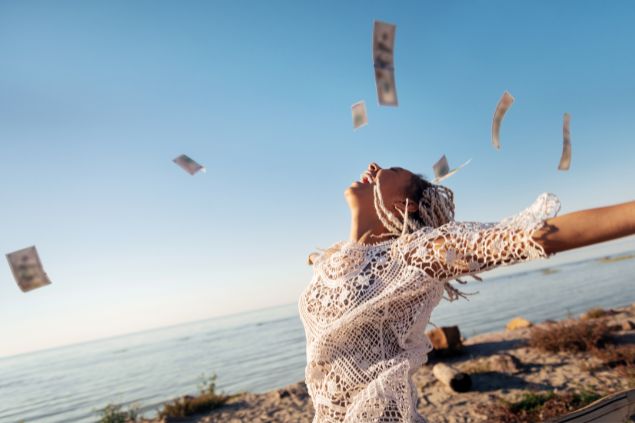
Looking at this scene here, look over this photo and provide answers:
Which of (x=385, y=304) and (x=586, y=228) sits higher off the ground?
(x=586, y=228)

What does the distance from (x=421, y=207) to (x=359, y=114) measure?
8.54 ft

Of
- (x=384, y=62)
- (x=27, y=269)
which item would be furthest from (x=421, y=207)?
(x=27, y=269)

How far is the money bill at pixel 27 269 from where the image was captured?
12.1 feet

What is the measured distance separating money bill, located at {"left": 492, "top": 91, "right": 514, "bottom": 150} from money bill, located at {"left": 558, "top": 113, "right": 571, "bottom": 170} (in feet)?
1.80

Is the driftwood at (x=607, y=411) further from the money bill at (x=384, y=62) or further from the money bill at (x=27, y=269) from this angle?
the money bill at (x=27, y=269)

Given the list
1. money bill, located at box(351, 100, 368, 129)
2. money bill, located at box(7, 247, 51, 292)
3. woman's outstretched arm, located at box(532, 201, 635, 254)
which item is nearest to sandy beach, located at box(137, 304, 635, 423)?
money bill, located at box(351, 100, 368, 129)

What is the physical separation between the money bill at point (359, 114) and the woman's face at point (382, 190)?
92.8 inches

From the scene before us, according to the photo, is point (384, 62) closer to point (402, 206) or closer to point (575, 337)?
point (402, 206)

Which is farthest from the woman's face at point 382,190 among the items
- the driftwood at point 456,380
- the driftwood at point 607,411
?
the driftwood at point 456,380

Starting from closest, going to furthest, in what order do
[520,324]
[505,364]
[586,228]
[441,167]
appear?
[586,228], [441,167], [505,364], [520,324]

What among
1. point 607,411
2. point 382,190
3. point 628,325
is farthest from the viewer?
point 628,325

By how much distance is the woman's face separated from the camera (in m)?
2.32

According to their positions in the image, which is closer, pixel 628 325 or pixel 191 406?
pixel 191 406

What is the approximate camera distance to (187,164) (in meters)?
4.71
